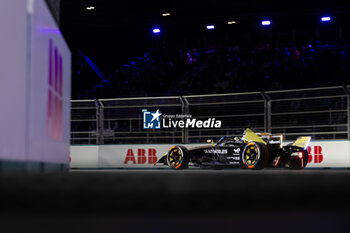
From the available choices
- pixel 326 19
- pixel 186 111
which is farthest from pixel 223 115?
pixel 326 19

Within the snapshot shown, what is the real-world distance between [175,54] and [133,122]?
238 inches

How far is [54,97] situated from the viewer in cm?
396

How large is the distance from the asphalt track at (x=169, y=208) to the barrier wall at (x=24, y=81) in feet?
2.35

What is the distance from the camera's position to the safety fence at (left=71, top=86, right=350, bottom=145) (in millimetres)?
12297

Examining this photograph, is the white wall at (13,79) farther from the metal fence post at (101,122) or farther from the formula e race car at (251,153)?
the metal fence post at (101,122)

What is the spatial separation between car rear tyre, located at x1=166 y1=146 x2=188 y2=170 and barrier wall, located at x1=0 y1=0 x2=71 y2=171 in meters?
7.64

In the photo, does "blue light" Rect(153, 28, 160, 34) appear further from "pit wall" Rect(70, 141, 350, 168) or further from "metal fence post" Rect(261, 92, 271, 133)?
"metal fence post" Rect(261, 92, 271, 133)

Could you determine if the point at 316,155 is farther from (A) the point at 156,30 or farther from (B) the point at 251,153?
(A) the point at 156,30

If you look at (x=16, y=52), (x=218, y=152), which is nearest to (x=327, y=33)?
(x=218, y=152)

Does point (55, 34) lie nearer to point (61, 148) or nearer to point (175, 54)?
point (61, 148)

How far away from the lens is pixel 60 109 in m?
4.44

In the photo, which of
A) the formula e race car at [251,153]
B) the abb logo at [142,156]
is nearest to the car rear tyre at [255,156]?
the formula e race car at [251,153]

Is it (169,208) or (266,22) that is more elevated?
(266,22)

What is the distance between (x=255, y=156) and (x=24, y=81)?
7719mm
